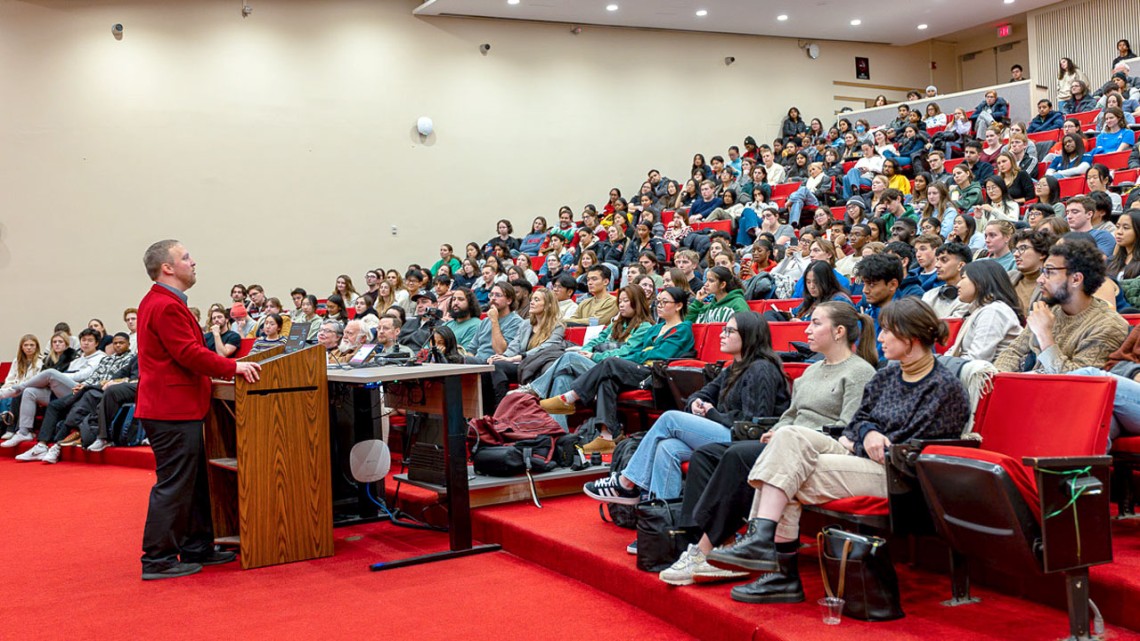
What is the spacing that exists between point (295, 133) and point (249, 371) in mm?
8525

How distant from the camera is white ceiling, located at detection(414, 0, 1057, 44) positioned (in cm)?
1198

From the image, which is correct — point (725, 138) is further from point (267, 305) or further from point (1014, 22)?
point (267, 305)

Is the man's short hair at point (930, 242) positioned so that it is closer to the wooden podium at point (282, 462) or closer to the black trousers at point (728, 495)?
the black trousers at point (728, 495)

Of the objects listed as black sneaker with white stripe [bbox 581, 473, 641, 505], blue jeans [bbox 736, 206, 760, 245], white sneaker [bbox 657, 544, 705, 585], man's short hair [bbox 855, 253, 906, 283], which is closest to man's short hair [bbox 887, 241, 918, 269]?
man's short hair [bbox 855, 253, 906, 283]

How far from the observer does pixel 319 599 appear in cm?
311

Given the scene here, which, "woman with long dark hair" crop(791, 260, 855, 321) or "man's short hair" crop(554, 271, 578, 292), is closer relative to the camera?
"woman with long dark hair" crop(791, 260, 855, 321)

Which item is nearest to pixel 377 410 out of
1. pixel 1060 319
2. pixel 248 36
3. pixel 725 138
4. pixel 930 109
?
pixel 1060 319

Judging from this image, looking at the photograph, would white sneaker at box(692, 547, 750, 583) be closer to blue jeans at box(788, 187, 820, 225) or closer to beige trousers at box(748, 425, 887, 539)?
beige trousers at box(748, 425, 887, 539)

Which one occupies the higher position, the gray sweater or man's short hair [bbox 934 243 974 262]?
man's short hair [bbox 934 243 974 262]

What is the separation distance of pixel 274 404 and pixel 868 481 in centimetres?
212

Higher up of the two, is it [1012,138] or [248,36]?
[248,36]

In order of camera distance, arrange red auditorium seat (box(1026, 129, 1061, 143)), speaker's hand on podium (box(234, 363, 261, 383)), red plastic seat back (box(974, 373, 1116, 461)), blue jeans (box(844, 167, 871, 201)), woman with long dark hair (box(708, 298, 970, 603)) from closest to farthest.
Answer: red plastic seat back (box(974, 373, 1116, 461)) < woman with long dark hair (box(708, 298, 970, 603)) < speaker's hand on podium (box(234, 363, 261, 383)) < red auditorium seat (box(1026, 129, 1061, 143)) < blue jeans (box(844, 167, 871, 201))

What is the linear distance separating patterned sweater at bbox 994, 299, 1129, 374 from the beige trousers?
34.5 inches

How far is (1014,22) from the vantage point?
1434 cm
